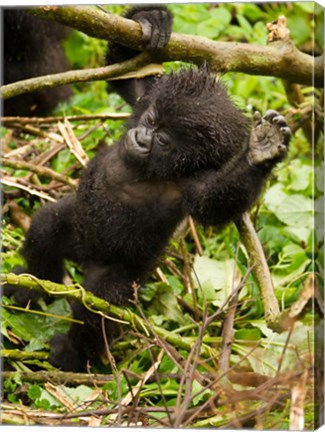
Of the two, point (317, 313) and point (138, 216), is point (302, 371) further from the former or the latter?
point (138, 216)

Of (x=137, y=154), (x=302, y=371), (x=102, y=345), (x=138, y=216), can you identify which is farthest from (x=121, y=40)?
(x=302, y=371)

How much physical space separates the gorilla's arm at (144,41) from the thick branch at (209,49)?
0.13ft

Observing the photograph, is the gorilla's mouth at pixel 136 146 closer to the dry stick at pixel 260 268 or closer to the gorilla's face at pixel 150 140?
the gorilla's face at pixel 150 140

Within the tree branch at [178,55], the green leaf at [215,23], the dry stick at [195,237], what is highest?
the tree branch at [178,55]

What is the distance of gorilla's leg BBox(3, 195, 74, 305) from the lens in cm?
373

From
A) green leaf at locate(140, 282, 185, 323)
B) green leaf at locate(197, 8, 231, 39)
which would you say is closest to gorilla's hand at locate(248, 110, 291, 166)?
green leaf at locate(140, 282, 185, 323)

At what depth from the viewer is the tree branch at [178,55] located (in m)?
3.23

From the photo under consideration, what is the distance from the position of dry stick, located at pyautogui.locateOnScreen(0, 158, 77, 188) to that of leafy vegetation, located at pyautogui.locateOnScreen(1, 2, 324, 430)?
0.24 ft

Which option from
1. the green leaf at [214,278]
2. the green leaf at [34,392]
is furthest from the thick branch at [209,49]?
the green leaf at [34,392]

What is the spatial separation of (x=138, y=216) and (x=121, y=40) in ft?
2.17

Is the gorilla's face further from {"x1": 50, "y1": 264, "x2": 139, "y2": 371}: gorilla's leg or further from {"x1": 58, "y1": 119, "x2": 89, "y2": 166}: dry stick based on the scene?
{"x1": 58, "y1": 119, "x2": 89, "y2": 166}: dry stick

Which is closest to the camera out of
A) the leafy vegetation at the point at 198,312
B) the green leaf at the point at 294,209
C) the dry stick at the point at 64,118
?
the leafy vegetation at the point at 198,312

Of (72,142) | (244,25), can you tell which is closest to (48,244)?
(72,142)

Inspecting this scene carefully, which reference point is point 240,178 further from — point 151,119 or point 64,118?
point 64,118
